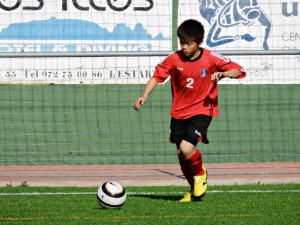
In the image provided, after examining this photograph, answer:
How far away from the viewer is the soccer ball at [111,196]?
9203 millimetres

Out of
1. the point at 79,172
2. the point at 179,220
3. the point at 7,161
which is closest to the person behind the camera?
the point at 179,220

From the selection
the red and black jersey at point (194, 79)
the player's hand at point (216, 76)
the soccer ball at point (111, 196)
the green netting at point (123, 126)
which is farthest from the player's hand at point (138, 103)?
the green netting at point (123, 126)

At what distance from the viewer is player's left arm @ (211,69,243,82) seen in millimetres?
9453

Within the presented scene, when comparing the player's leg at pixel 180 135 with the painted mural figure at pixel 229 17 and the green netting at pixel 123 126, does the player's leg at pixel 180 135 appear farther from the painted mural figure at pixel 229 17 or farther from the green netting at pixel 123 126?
the painted mural figure at pixel 229 17

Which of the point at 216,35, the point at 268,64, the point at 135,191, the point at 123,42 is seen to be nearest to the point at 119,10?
the point at 123,42

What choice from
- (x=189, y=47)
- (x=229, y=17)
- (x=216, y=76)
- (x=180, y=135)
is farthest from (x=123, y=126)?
(x=216, y=76)

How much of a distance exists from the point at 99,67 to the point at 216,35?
2.15m

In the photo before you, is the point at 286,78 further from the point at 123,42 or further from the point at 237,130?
the point at 123,42

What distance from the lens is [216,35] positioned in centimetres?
1583

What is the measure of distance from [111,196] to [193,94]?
158cm

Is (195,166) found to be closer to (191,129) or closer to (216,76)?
(191,129)

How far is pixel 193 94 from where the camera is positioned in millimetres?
9953

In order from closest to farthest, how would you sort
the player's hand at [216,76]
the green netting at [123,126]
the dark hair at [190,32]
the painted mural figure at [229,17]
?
1. the player's hand at [216,76]
2. the dark hair at [190,32]
3. the green netting at [123,126]
4. the painted mural figure at [229,17]

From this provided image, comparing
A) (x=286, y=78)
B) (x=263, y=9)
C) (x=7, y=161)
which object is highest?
(x=263, y=9)
